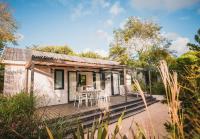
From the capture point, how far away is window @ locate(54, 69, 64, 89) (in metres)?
11.2

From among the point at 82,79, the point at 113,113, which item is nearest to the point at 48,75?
the point at 82,79

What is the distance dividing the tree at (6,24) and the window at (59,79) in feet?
14.6

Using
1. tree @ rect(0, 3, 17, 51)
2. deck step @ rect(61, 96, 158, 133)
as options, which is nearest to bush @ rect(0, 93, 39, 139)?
deck step @ rect(61, 96, 158, 133)

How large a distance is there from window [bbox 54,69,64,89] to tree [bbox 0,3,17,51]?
4.45 metres

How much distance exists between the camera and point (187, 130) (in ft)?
9.09

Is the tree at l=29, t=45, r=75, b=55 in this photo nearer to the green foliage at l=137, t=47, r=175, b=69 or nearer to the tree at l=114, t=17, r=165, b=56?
the tree at l=114, t=17, r=165, b=56

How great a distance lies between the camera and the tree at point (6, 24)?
462 inches

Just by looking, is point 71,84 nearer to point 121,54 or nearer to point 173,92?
point 121,54

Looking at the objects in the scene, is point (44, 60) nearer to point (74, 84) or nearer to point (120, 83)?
point (74, 84)

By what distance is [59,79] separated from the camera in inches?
453

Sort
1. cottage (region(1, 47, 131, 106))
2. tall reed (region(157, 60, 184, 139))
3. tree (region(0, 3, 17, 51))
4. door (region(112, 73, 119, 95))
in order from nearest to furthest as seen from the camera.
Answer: tall reed (region(157, 60, 184, 139)) → cottage (region(1, 47, 131, 106)) → tree (region(0, 3, 17, 51)) → door (region(112, 73, 119, 95))

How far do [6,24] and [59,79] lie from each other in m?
6.22

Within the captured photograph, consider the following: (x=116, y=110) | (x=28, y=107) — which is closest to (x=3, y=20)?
(x=28, y=107)

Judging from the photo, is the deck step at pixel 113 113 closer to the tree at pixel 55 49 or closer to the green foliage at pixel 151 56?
the green foliage at pixel 151 56
